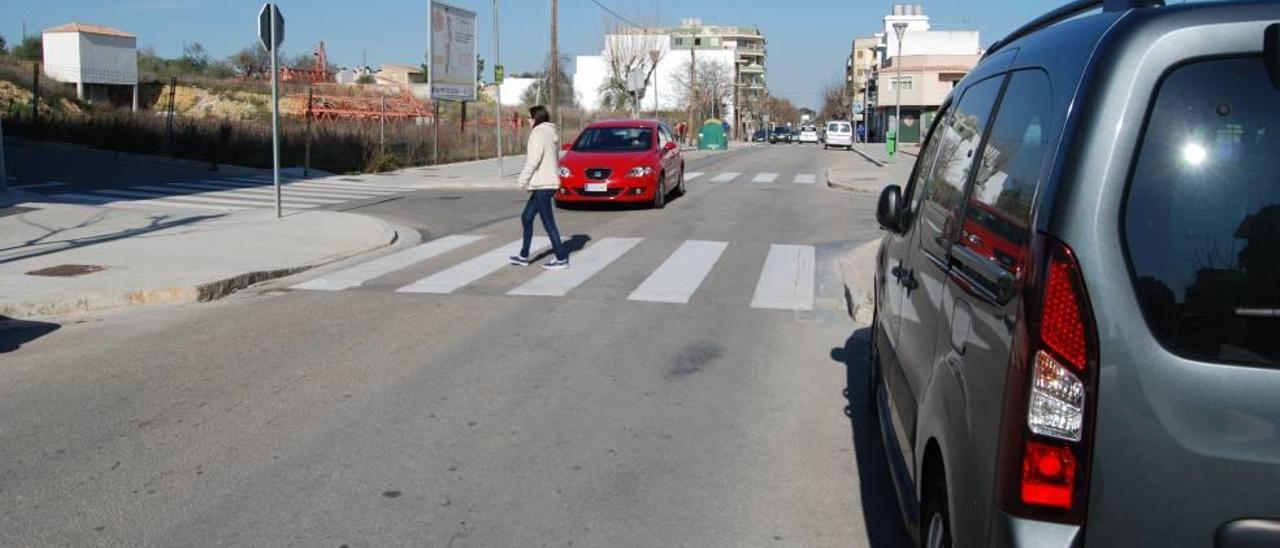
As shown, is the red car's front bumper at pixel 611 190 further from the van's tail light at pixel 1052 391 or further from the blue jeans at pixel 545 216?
the van's tail light at pixel 1052 391

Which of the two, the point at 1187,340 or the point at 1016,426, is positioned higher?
the point at 1187,340

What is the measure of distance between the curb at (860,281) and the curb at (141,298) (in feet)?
18.5

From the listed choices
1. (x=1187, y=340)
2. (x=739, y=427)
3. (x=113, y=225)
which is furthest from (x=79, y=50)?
(x=1187, y=340)

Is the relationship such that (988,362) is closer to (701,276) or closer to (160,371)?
(160,371)

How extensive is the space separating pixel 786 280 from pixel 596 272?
1955 mm

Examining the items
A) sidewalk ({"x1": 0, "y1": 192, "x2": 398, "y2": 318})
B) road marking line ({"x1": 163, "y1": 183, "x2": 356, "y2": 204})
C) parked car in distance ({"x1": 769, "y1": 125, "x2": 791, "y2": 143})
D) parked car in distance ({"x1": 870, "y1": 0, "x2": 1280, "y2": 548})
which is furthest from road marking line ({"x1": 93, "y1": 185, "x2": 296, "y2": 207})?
parked car in distance ({"x1": 769, "y1": 125, "x2": 791, "y2": 143})

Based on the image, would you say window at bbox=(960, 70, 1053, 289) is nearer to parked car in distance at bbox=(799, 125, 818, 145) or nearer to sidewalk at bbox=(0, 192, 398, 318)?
sidewalk at bbox=(0, 192, 398, 318)

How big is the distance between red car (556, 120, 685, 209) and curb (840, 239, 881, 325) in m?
5.07

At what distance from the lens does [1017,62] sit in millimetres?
3379

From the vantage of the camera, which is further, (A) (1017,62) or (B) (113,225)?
(B) (113,225)

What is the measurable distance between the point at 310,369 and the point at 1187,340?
18.9 ft

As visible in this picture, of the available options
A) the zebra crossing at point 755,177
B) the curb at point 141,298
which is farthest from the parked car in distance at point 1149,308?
the zebra crossing at point 755,177

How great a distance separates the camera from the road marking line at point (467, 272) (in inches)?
408

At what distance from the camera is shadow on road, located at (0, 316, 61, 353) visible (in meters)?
7.88
